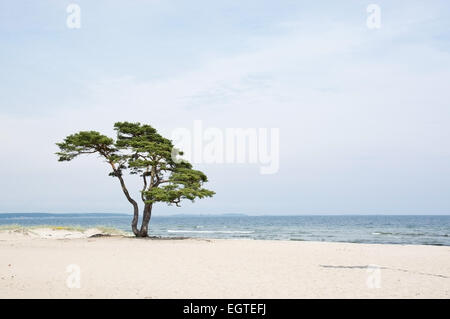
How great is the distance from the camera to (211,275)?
13797 millimetres

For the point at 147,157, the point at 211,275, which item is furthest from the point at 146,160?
the point at 211,275

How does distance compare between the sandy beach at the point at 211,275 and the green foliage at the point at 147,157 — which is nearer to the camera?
the sandy beach at the point at 211,275

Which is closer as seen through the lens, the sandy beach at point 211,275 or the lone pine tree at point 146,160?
the sandy beach at point 211,275

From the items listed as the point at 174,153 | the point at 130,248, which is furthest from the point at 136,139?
the point at 130,248

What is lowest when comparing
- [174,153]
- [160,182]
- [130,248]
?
[130,248]

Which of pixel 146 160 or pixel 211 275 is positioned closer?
pixel 211 275

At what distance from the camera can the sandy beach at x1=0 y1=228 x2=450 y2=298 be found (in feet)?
36.2

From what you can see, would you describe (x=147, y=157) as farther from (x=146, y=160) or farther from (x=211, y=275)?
(x=211, y=275)

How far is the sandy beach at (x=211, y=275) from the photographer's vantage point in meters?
11.0

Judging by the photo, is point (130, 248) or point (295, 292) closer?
point (295, 292)

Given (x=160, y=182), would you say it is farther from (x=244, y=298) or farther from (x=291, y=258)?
(x=244, y=298)

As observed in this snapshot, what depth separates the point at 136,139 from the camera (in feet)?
92.9

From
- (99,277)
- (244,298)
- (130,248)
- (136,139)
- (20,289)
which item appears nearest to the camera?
(244,298)
